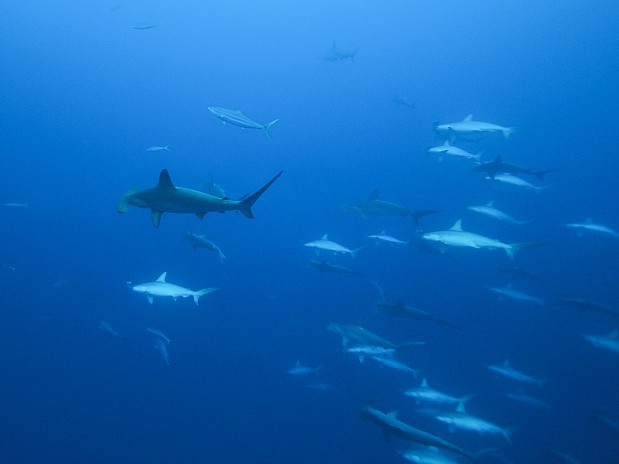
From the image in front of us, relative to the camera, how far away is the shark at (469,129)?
9609 mm

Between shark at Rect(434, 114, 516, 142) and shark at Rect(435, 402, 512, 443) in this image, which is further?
shark at Rect(434, 114, 516, 142)

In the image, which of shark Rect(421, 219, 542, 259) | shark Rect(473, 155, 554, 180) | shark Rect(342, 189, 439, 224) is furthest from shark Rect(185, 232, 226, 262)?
shark Rect(473, 155, 554, 180)

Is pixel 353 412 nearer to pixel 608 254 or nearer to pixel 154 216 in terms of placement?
pixel 154 216

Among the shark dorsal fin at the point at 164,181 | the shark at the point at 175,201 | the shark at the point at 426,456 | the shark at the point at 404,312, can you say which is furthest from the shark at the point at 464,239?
the shark dorsal fin at the point at 164,181

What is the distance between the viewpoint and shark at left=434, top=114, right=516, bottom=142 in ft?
31.5

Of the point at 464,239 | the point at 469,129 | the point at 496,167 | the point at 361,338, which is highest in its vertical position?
the point at 469,129

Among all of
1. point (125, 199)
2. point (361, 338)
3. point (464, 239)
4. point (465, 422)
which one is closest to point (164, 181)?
point (125, 199)

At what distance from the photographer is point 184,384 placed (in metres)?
16.4

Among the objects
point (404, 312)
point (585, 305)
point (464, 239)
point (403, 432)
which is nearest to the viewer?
point (403, 432)

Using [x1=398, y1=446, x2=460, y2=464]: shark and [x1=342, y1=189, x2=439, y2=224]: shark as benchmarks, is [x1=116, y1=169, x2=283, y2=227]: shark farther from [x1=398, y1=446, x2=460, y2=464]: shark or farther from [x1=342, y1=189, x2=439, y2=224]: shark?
[x1=342, y1=189, x2=439, y2=224]: shark

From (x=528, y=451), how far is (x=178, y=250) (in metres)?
19.8

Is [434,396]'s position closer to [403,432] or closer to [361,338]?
[361,338]

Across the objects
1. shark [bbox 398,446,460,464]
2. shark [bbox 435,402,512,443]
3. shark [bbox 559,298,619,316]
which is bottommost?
A: shark [bbox 435,402,512,443]

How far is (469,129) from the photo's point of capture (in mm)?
9688
